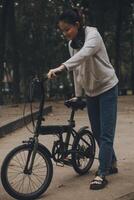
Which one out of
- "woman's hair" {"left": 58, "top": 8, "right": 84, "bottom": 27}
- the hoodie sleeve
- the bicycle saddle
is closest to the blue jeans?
the bicycle saddle

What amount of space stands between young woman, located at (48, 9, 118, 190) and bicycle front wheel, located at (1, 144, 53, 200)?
0.55 metres

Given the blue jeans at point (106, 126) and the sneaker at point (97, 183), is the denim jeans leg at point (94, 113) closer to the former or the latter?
the blue jeans at point (106, 126)

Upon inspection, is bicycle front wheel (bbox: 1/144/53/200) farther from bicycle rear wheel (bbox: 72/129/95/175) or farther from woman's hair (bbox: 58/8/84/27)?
woman's hair (bbox: 58/8/84/27)

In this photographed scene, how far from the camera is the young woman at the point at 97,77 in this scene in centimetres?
657

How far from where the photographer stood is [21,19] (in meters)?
39.6

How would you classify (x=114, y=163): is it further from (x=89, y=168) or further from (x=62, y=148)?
(x=62, y=148)

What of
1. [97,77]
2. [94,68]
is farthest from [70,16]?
[97,77]

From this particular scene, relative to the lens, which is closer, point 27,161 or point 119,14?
point 27,161

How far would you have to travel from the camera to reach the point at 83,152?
7398 mm

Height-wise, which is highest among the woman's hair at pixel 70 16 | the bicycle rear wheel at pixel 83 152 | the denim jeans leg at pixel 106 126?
the woman's hair at pixel 70 16

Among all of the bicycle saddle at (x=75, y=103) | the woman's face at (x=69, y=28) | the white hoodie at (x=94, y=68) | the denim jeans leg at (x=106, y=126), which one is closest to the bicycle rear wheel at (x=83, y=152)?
the bicycle saddle at (x=75, y=103)

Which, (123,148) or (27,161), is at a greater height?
(27,161)

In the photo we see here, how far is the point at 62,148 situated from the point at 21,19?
33319 millimetres

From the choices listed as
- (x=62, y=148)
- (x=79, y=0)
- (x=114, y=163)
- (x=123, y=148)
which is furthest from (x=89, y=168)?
(x=79, y=0)
